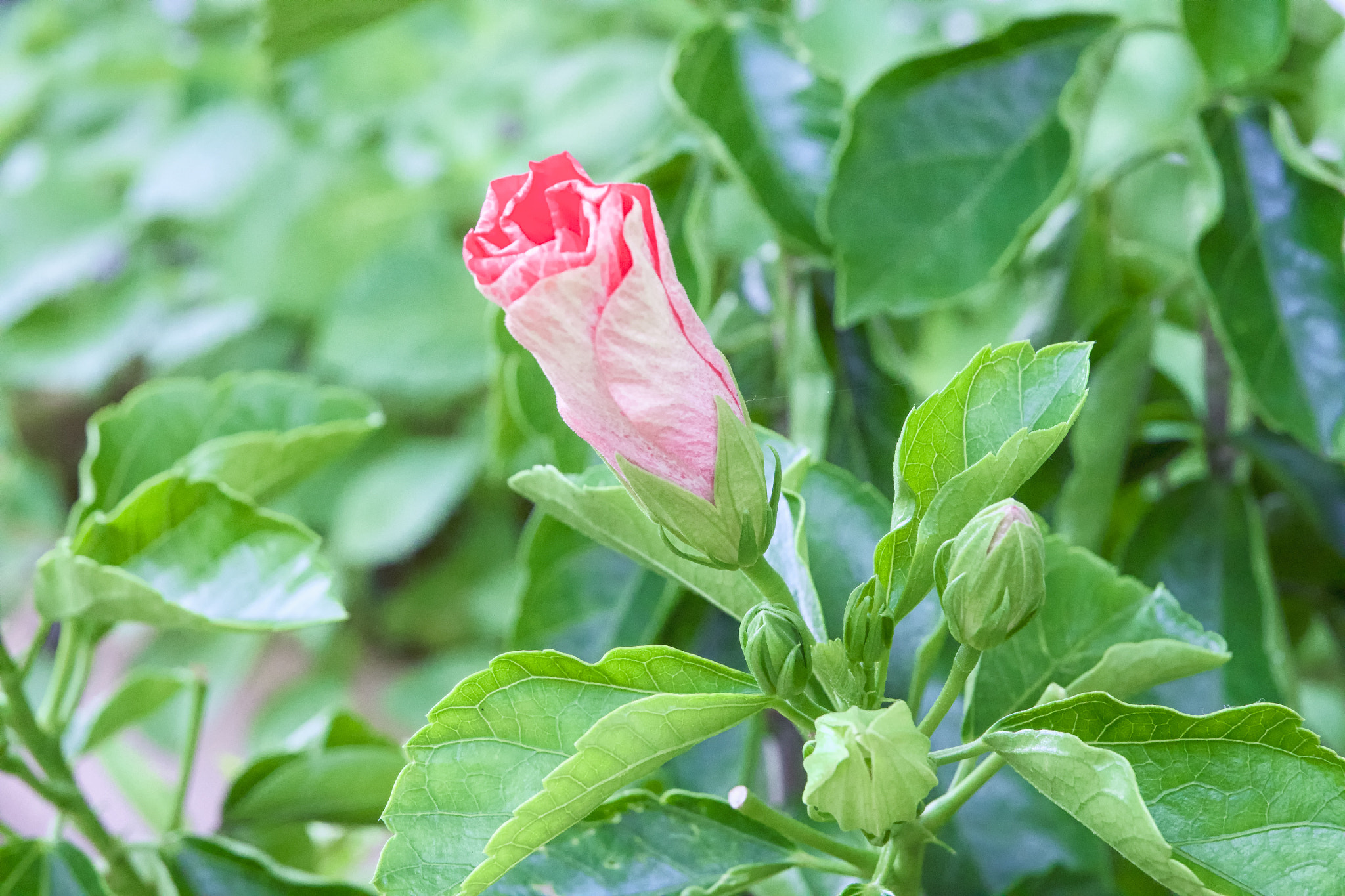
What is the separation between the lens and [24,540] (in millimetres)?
1466

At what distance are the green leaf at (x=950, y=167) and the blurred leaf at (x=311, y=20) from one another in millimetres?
213

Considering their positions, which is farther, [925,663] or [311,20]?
[311,20]

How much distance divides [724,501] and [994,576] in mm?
60

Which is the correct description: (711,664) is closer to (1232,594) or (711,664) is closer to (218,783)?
(1232,594)

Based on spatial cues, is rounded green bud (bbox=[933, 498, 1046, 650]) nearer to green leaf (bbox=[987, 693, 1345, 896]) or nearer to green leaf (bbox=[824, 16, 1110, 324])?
green leaf (bbox=[987, 693, 1345, 896])

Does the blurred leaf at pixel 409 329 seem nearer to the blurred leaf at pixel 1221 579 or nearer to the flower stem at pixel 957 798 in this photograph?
the blurred leaf at pixel 1221 579

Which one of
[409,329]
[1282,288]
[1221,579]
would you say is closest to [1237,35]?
[1282,288]

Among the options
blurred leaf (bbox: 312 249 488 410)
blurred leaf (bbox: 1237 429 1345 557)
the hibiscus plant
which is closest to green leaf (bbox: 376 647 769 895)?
the hibiscus plant

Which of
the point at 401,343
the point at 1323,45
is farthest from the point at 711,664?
the point at 401,343

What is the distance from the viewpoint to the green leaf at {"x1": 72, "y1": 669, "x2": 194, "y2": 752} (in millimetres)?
468

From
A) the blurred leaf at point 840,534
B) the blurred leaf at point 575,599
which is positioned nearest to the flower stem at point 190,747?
the blurred leaf at point 575,599

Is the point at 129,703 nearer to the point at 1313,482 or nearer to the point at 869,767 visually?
the point at 869,767

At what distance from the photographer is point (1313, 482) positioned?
1.62 ft

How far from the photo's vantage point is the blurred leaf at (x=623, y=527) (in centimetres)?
31
